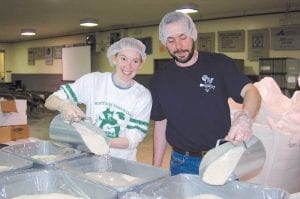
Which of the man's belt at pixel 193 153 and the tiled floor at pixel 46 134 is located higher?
the man's belt at pixel 193 153

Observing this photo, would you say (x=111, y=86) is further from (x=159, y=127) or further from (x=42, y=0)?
(x=42, y=0)

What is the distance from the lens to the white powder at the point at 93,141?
1.50m

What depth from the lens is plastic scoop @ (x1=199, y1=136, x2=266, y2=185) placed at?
3.87 ft

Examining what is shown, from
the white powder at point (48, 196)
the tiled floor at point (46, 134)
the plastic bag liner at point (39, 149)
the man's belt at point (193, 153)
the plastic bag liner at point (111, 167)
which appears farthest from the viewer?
the tiled floor at point (46, 134)

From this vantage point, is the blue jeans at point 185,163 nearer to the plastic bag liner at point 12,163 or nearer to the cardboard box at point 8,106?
the plastic bag liner at point 12,163

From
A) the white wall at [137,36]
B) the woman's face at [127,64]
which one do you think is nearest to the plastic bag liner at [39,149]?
the woman's face at [127,64]

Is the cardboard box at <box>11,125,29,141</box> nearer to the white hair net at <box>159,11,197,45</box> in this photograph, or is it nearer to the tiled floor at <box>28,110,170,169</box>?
the tiled floor at <box>28,110,170,169</box>

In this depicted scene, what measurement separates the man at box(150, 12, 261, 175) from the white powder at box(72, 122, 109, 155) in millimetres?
520

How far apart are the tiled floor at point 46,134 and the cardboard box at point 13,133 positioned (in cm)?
159

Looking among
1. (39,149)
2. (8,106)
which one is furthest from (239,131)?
(8,106)

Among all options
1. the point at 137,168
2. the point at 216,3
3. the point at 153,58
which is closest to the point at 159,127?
the point at 137,168

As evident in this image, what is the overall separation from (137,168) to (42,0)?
17.2 feet

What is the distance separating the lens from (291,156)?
3023mm

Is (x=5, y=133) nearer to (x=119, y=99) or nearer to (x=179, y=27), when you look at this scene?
(x=119, y=99)
